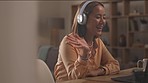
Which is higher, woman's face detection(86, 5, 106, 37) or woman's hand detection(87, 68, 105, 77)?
woman's face detection(86, 5, 106, 37)

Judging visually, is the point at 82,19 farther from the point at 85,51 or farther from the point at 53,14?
the point at 53,14

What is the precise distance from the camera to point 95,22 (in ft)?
5.47

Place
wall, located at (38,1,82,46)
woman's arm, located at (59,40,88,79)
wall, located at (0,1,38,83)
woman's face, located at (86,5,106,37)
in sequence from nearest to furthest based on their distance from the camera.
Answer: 1. wall, located at (0,1,38,83)
2. woman's arm, located at (59,40,88,79)
3. woman's face, located at (86,5,106,37)
4. wall, located at (38,1,82,46)

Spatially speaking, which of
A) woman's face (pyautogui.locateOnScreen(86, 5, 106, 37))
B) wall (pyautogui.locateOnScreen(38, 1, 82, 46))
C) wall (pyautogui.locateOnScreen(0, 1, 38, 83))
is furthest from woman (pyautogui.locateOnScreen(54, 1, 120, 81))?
wall (pyautogui.locateOnScreen(38, 1, 82, 46))

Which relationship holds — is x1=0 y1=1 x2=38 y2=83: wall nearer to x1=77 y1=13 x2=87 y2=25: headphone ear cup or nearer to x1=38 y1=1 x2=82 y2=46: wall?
x1=77 y1=13 x2=87 y2=25: headphone ear cup

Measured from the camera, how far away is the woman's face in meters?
1.67

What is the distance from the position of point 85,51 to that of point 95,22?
8.9 inches

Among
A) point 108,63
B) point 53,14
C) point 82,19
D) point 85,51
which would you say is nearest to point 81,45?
point 85,51

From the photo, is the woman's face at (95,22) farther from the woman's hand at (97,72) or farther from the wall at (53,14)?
the wall at (53,14)

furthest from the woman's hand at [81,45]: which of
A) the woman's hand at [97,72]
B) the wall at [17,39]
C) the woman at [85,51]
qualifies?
the wall at [17,39]

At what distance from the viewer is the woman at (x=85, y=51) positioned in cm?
154

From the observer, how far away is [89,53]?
5.23ft

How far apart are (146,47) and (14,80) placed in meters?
3.78

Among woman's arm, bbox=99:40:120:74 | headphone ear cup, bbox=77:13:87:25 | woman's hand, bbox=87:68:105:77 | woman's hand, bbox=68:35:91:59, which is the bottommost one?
woman's hand, bbox=87:68:105:77
